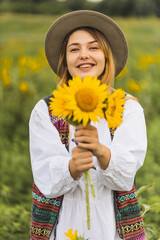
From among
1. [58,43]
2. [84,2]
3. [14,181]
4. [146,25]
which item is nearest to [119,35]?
[58,43]

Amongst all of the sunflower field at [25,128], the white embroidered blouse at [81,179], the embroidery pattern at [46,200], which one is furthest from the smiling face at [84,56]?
the sunflower field at [25,128]

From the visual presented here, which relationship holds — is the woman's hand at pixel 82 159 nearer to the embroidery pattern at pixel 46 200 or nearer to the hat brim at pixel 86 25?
the embroidery pattern at pixel 46 200

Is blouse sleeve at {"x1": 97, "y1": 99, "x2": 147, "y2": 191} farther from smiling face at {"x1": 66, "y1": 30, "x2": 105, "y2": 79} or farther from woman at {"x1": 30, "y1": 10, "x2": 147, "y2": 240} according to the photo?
smiling face at {"x1": 66, "y1": 30, "x2": 105, "y2": 79}

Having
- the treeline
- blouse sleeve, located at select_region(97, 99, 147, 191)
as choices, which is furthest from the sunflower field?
the treeline

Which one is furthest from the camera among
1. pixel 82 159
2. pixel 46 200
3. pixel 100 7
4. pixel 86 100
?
pixel 100 7

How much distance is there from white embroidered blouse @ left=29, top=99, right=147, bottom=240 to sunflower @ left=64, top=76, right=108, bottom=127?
0.32 m

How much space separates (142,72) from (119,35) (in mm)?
5369

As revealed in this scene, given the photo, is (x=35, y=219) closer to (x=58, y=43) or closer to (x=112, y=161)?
(x=112, y=161)

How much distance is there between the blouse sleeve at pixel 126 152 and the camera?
135cm

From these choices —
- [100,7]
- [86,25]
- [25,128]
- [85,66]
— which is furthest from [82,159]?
[100,7]

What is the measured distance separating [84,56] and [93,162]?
1.51 feet

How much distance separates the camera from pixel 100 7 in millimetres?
20531

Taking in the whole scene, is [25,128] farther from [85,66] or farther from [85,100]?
[85,100]

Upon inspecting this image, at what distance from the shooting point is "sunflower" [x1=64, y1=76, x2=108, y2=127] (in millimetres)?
1092
